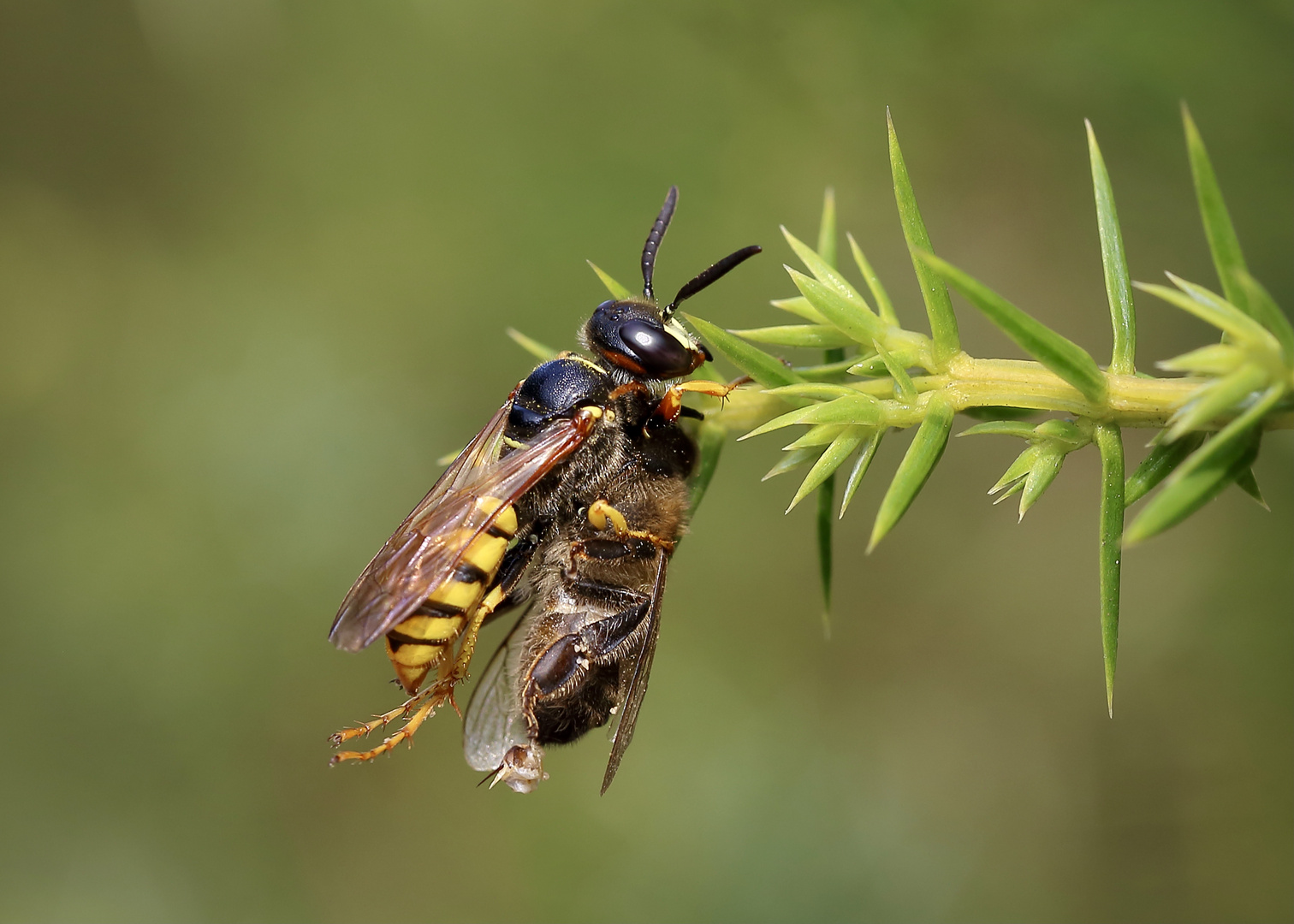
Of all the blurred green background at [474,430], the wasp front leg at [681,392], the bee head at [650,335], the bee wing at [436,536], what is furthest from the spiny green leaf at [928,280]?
the blurred green background at [474,430]

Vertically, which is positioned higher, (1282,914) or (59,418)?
(59,418)

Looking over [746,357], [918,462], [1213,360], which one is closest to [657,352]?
[746,357]

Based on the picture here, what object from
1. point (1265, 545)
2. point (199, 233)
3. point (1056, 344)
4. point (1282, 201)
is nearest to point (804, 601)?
point (1265, 545)

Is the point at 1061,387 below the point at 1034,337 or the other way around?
below

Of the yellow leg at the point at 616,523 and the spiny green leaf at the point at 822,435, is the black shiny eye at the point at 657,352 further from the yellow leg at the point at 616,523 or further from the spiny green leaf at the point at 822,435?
the spiny green leaf at the point at 822,435

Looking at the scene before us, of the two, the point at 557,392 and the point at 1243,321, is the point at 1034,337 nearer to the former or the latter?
the point at 1243,321

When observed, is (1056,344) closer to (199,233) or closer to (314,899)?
(314,899)

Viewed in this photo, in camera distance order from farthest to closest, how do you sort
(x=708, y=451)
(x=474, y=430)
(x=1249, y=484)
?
(x=474, y=430) → (x=708, y=451) → (x=1249, y=484)
